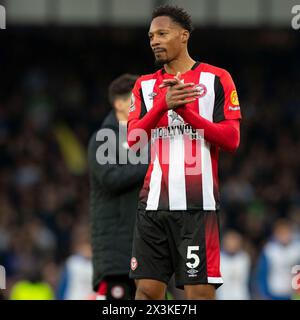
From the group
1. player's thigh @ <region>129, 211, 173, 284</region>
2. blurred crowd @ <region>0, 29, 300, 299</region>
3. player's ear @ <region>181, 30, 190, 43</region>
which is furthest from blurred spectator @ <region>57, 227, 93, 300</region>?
player's ear @ <region>181, 30, 190, 43</region>

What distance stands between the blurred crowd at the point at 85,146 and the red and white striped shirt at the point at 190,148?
784cm

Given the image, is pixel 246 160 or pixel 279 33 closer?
pixel 246 160

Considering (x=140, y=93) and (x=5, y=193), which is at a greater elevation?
(x=5, y=193)

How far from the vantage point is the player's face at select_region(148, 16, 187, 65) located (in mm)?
5812

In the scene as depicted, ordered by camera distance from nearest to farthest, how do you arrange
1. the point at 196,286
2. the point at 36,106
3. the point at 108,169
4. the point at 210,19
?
the point at 196,286 < the point at 108,169 < the point at 210,19 < the point at 36,106

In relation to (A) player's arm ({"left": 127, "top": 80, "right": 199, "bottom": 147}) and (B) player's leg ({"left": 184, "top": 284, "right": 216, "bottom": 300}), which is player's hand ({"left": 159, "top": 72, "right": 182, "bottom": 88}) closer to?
(A) player's arm ({"left": 127, "top": 80, "right": 199, "bottom": 147})

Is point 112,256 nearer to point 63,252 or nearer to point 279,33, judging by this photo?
point 63,252

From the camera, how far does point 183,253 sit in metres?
5.71

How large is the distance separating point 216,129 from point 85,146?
15337 millimetres

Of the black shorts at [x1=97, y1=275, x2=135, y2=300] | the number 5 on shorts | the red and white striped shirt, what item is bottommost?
the number 5 on shorts

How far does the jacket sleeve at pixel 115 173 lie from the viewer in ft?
22.9

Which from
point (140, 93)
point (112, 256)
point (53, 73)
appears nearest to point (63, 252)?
point (53, 73)

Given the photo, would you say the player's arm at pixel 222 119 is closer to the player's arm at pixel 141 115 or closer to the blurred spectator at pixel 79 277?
the player's arm at pixel 141 115

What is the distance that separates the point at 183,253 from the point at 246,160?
48.6 feet
